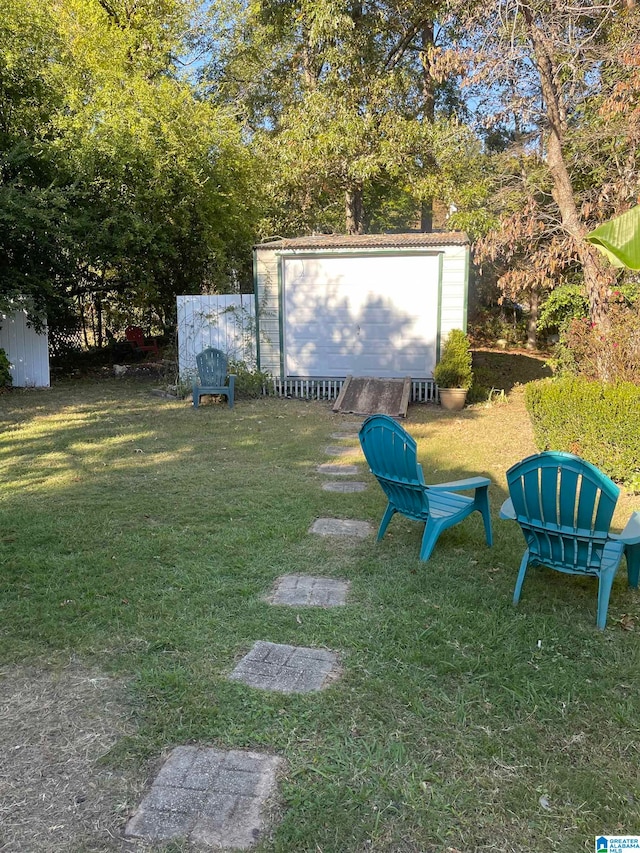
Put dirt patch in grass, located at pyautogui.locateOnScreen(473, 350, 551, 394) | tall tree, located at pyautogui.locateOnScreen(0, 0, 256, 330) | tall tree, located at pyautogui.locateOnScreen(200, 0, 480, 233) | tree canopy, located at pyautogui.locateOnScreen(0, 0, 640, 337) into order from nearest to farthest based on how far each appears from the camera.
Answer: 1. tree canopy, located at pyautogui.locateOnScreen(0, 0, 640, 337)
2. tall tree, located at pyautogui.locateOnScreen(0, 0, 256, 330)
3. dirt patch in grass, located at pyautogui.locateOnScreen(473, 350, 551, 394)
4. tall tree, located at pyautogui.locateOnScreen(200, 0, 480, 233)

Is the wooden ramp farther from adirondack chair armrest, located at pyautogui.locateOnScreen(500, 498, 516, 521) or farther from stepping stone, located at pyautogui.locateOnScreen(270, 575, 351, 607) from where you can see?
stepping stone, located at pyautogui.locateOnScreen(270, 575, 351, 607)

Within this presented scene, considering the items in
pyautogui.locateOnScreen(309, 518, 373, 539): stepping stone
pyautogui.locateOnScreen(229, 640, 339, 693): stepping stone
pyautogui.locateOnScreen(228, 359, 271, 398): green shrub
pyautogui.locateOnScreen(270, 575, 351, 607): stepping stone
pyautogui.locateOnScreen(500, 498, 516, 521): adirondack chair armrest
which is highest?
pyautogui.locateOnScreen(228, 359, 271, 398): green shrub

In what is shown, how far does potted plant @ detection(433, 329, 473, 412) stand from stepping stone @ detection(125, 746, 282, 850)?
8599 mm

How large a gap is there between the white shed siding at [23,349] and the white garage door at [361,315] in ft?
17.1

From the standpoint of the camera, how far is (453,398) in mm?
10484

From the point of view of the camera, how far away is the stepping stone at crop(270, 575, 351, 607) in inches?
146

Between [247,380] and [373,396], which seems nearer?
[373,396]

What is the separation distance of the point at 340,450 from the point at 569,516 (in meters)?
4.51

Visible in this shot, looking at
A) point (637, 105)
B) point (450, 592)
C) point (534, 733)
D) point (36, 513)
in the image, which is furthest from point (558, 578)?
point (637, 105)

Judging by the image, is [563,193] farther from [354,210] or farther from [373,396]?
[354,210]

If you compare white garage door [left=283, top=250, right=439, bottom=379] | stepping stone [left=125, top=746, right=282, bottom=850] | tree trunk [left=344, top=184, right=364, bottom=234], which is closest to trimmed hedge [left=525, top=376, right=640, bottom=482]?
white garage door [left=283, top=250, right=439, bottom=379]

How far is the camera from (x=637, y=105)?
8602mm

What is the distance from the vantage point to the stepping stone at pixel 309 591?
3.71m

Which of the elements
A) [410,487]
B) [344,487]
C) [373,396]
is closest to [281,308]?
[373,396]
